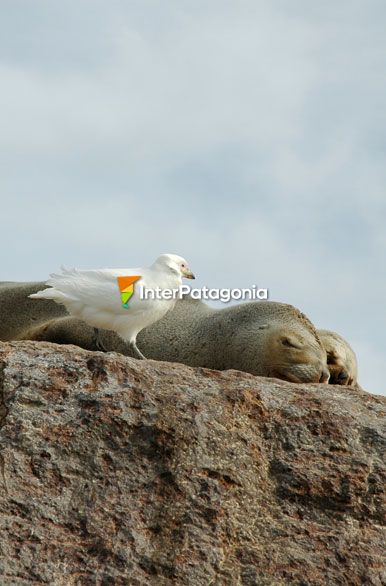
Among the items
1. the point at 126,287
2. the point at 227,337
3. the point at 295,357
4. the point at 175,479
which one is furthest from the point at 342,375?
the point at 175,479

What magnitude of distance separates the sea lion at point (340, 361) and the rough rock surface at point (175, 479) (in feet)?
17.3

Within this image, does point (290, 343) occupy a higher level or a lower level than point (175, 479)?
higher

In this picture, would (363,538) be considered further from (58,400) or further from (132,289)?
(132,289)

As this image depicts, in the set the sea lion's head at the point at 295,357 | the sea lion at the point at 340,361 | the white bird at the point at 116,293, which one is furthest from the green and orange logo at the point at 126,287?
the sea lion at the point at 340,361

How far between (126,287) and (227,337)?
9.38 ft

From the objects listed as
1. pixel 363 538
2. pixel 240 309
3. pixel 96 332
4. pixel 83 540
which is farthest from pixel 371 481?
pixel 240 309

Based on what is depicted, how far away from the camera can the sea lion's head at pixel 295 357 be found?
11.2m

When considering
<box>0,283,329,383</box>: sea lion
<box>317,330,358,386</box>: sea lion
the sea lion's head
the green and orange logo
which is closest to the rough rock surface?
the green and orange logo

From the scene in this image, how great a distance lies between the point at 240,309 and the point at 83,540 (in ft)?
21.2

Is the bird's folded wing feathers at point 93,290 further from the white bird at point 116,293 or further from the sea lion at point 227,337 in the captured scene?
the sea lion at point 227,337

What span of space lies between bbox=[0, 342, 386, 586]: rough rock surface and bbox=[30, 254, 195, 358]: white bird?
7.32ft

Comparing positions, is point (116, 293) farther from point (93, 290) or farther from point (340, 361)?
point (340, 361)

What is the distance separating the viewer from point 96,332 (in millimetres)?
10555

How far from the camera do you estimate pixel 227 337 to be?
12.4 metres
